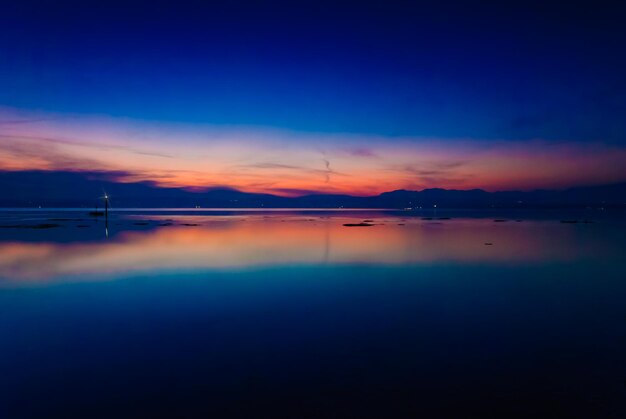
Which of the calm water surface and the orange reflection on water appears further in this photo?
the orange reflection on water

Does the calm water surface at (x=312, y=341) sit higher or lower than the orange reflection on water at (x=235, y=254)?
lower

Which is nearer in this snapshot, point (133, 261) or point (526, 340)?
point (526, 340)

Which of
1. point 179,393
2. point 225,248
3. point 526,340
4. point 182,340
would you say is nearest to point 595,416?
point 526,340

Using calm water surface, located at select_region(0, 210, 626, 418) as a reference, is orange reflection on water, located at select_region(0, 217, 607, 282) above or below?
above

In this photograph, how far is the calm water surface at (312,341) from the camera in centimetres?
688

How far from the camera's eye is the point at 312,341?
32.5ft

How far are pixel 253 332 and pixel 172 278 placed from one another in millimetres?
9505

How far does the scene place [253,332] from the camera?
35.0 ft

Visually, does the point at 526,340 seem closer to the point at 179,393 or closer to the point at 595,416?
the point at 595,416

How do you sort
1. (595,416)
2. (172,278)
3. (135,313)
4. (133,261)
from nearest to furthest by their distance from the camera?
(595,416), (135,313), (172,278), (133,261)

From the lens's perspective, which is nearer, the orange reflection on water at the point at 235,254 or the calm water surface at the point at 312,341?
the calm water surface at the point at 312,341

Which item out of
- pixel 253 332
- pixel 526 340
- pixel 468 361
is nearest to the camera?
pixel 468 361

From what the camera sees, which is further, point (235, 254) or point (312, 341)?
point (235, 254)

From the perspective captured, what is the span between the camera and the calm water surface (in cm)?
688
